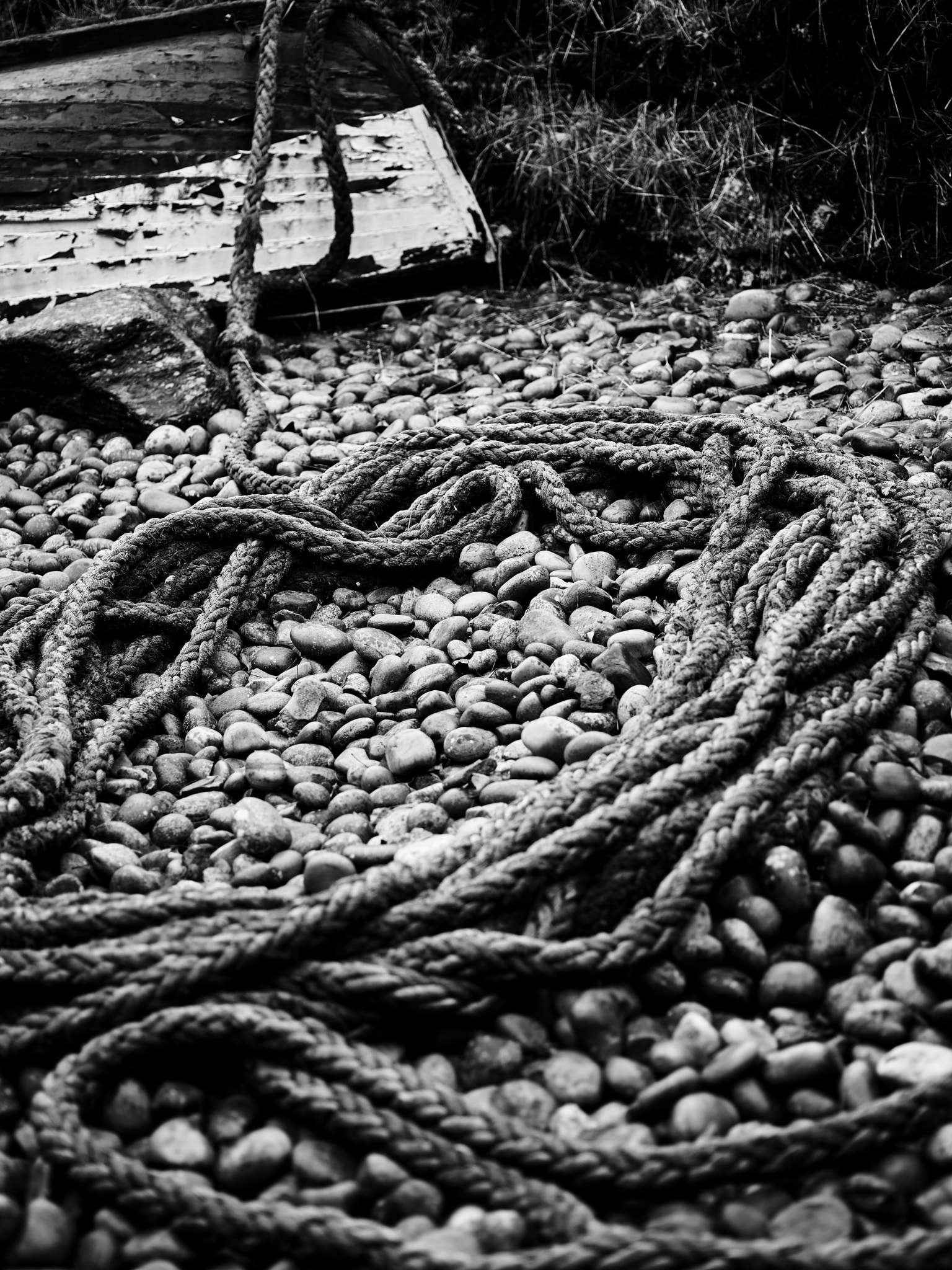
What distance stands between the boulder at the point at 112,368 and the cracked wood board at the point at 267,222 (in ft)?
1.49

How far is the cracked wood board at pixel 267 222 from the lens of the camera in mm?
3783

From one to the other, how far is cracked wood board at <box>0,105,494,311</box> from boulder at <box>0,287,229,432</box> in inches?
17.9

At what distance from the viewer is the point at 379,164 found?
4066 mm

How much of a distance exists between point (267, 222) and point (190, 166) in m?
0.32

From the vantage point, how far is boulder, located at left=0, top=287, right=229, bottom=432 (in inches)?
130

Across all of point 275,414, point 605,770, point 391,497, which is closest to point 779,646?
point 605,770

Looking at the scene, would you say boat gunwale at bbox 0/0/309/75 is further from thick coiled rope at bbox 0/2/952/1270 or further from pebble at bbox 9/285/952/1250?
thick coiled rope at bbox 0/2/952/1270

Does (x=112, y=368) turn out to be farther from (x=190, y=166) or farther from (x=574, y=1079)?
(x=574, y=1079)

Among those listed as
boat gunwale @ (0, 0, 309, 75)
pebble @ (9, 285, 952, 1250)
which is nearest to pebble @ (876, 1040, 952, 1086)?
pebble @ (9, 285, 952, 1250)

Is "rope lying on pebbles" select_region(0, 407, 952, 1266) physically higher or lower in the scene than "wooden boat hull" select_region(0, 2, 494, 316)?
lower

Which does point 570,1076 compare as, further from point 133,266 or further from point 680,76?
point 680,76

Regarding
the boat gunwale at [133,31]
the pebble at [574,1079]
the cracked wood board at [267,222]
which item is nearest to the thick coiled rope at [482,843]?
the pebble at [574,1079]

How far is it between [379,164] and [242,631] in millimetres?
2353

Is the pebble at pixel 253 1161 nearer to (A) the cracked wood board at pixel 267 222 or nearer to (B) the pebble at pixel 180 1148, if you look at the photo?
(B) the pebble at pixel 180 1148
